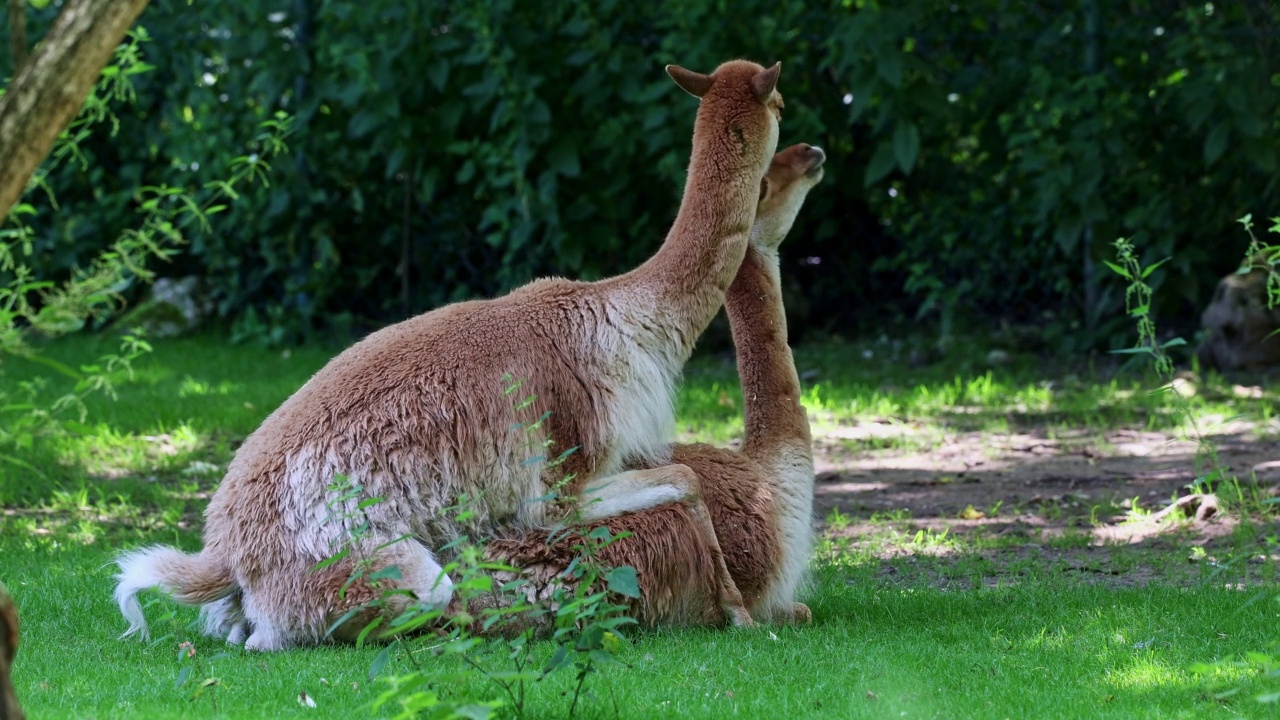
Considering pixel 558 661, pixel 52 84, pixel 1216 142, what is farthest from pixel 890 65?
pixel 52 84

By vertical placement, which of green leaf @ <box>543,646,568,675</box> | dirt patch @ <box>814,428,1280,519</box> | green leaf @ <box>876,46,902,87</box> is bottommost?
dirt patch @ <box>814,428,1280,519</box>

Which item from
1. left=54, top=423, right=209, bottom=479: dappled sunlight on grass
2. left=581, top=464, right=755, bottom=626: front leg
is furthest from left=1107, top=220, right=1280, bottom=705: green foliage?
left=54, top=423, right=209, bottom=479: dappled sunlight on grass

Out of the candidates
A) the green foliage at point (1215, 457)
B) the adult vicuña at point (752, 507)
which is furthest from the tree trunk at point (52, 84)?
the green foliage at point (1215, 457)

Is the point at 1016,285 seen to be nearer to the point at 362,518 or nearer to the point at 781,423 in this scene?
the point at 781,423

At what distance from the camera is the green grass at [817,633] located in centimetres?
385

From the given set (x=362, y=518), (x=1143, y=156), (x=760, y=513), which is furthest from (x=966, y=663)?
(x=1143, y=156)

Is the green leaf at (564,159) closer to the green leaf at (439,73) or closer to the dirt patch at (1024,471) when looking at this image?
the green leaf at (439,73)

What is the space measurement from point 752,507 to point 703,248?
89 centimetres

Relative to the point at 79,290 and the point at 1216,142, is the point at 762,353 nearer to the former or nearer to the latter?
the point at 79,290

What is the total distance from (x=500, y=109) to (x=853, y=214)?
3.16m

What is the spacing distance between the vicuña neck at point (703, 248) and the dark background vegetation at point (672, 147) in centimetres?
509

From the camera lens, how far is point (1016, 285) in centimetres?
1149

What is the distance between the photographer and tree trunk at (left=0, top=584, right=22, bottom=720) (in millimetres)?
2834

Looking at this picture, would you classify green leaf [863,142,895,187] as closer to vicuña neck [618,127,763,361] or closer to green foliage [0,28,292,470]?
green foliage [0,28,292,470]
